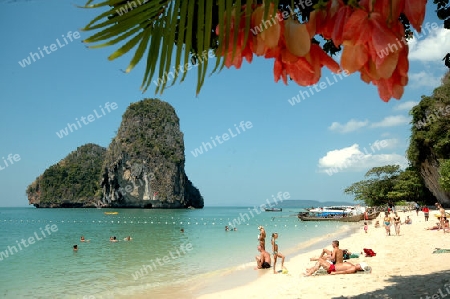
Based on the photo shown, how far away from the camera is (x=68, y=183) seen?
126 metres

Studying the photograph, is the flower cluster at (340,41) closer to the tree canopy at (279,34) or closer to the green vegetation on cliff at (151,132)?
the tree canopy at (279,34)

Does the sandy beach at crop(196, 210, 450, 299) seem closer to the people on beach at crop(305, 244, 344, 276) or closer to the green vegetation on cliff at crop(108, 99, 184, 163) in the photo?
the people on beach at crop(305, 244, 344, 276)

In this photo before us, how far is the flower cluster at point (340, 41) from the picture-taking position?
44 cm

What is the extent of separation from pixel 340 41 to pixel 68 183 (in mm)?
136764

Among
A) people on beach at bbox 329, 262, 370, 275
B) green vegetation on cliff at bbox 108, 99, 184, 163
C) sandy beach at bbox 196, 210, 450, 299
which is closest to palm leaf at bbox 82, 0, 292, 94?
sandy beach at bbox 196, 210, 450, 299

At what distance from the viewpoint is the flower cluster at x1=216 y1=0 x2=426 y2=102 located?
44 centimetres

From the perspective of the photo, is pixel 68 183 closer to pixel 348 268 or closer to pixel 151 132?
pixel 151 132

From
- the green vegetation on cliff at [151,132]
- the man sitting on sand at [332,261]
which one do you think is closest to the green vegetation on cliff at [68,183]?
the green vegetation on cliff at [151,132]

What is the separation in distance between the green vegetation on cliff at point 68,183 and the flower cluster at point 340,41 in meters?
131

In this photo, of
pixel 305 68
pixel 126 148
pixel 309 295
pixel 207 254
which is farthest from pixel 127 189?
pixel 305 68

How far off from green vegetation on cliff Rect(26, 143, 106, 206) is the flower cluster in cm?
13087

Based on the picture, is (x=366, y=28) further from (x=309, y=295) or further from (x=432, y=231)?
(x=432, y=231)

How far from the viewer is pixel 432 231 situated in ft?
70.8

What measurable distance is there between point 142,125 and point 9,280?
9281 centimetres
